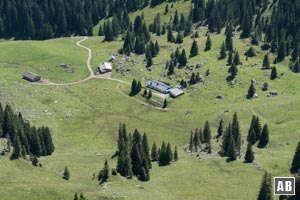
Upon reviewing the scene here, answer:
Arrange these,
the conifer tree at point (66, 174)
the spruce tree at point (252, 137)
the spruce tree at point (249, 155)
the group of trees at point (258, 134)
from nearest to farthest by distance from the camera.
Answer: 1. the conifer tree at point (66, 174)
2. the spruce tree at point (249, 155)
3. the group of trees at point (258, 134)
4. the spruce tree at point (252, 137)

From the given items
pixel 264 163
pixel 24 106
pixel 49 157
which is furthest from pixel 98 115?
pixel 264 163

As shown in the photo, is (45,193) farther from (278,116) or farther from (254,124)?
(278,116)

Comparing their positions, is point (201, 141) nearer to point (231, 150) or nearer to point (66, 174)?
point (231, 150)

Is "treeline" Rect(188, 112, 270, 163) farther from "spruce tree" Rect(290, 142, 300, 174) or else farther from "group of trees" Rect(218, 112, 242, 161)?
"spruce tree" Rect(290, 142, 300, 174)

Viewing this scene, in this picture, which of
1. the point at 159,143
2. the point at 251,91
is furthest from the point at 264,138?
the point at 251,91

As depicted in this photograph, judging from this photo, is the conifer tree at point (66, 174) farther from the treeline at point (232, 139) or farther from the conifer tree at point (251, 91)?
the conifer tree at point (251, 91)

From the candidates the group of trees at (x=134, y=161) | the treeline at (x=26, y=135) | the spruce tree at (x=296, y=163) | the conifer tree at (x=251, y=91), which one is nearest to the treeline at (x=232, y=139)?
the spruce tree at (x=296, y=163)
